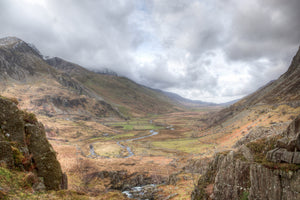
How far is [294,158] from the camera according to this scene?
16188 mm

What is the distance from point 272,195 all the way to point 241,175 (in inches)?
173

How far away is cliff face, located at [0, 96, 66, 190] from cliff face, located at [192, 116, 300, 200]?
→ 24250 mm

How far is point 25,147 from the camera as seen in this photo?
772 inches

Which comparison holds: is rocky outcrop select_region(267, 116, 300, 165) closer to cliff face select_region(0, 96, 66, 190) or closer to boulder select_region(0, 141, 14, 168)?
cliff face select_region(0, 96, 66, 190)

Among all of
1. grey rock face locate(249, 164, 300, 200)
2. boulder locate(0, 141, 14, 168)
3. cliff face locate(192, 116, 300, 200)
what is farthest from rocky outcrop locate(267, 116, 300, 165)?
boulder locate(0, 141, 14, 168)

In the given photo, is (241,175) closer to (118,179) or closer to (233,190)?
(233,190)

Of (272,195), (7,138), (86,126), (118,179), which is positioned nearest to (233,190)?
(272,195)

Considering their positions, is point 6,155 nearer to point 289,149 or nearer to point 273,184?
point 273,184

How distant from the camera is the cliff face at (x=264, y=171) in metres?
16.2

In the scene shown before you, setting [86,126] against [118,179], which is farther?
[86,126]

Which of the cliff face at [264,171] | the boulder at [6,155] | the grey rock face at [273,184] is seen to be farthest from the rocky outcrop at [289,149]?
the boulder at [6,155]

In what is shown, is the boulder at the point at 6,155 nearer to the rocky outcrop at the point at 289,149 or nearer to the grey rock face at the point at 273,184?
the grey rock face at the point at 273,184

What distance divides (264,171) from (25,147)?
29.2 metres

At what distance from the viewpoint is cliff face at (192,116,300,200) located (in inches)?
637
